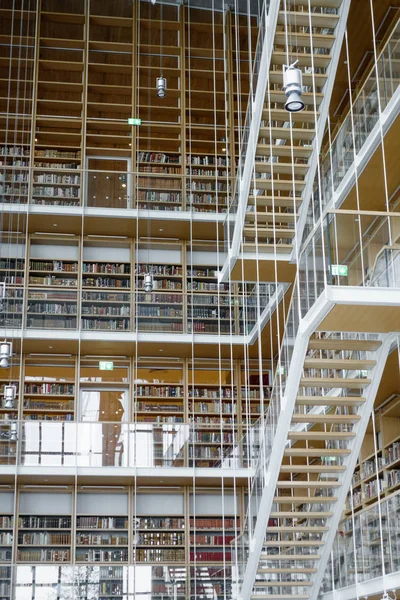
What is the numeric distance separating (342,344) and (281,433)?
1133 mm

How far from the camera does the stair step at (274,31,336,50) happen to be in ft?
30.9

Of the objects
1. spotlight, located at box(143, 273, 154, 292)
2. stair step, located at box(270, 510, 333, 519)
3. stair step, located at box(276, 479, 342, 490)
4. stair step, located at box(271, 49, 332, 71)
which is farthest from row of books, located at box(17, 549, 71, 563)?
stair step, located at box(271, 49, 332, 71)

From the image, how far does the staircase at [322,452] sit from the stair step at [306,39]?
2.96 m

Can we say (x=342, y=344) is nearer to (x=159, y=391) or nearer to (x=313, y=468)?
(x=313, y=468)

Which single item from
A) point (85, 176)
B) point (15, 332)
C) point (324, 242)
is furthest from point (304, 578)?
point (85, 176)

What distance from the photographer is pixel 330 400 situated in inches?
340

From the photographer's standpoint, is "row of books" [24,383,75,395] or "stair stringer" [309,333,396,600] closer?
"stair stringer" [309,333,396,600]

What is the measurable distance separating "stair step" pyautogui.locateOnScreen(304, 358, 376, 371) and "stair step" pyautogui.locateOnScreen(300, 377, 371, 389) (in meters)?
0.11

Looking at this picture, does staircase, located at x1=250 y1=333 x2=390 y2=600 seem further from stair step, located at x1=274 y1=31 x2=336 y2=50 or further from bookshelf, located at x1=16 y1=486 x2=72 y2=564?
bookshelf, located at x1=16 y1=486 x2=72 y2=564


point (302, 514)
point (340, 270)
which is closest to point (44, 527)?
point (302, 514)

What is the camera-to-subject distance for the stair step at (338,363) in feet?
27.6

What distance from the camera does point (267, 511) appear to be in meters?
9.43

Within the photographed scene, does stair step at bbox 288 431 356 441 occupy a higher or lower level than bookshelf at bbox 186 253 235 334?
lower

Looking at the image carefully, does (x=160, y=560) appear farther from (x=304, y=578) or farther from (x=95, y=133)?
(x=95, y=133)
